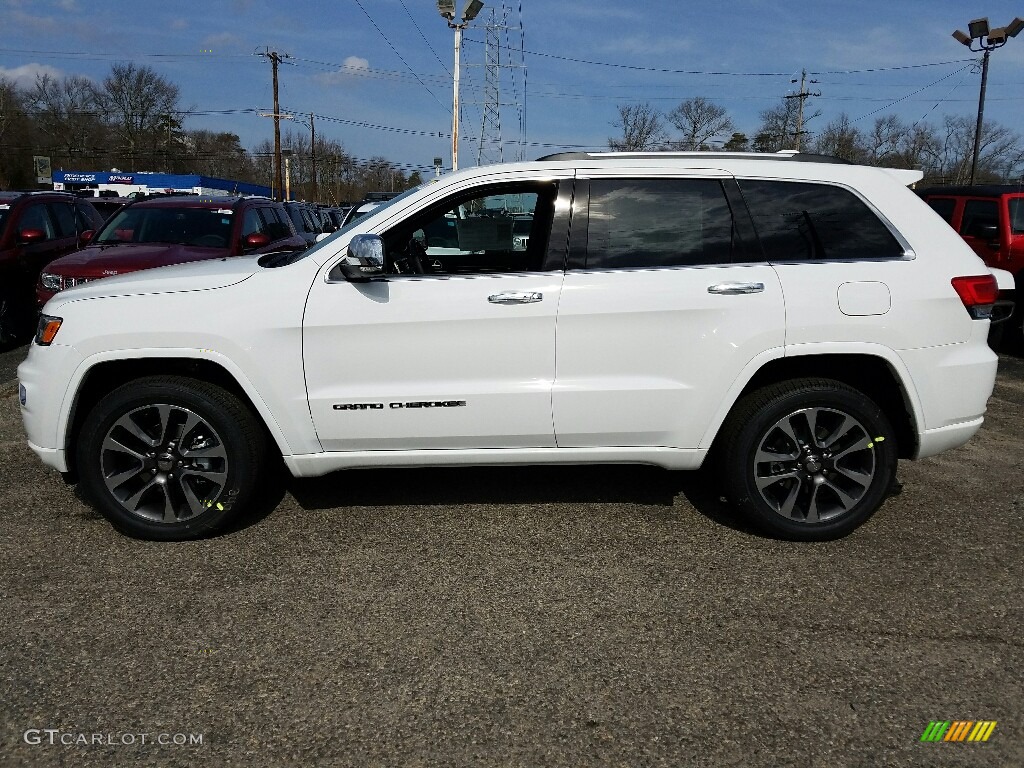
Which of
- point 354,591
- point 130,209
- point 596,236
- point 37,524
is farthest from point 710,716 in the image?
point 130,209

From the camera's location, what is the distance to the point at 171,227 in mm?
Result: 8938

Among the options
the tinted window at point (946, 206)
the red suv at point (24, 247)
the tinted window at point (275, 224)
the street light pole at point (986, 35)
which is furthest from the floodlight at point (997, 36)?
the red suv at point (24, 247)

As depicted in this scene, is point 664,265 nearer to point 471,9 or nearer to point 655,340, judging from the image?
point 655,340

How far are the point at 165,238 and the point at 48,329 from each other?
5.23 metres

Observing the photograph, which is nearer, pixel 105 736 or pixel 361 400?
pixel 105 736

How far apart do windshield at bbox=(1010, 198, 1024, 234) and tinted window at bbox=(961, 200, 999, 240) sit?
0.53 ft

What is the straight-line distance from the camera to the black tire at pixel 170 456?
3.94 m

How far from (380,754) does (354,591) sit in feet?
3.66

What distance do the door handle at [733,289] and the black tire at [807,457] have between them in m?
0.52

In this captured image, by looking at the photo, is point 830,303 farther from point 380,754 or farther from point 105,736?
point 105,736

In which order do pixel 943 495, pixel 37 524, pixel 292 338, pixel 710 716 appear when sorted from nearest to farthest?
1. pixel 710 716
2. pixel 292 338
3. pixel 37 524
4. pixel 943 495

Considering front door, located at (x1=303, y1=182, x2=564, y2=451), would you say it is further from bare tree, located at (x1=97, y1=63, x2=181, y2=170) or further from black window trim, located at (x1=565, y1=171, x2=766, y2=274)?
bare tree, located at (x1=97, y1=63, x2=181, y2=170)

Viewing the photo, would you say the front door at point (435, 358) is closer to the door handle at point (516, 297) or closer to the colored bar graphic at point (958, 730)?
the door handle at point (516, 297)

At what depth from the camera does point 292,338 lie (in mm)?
3857
